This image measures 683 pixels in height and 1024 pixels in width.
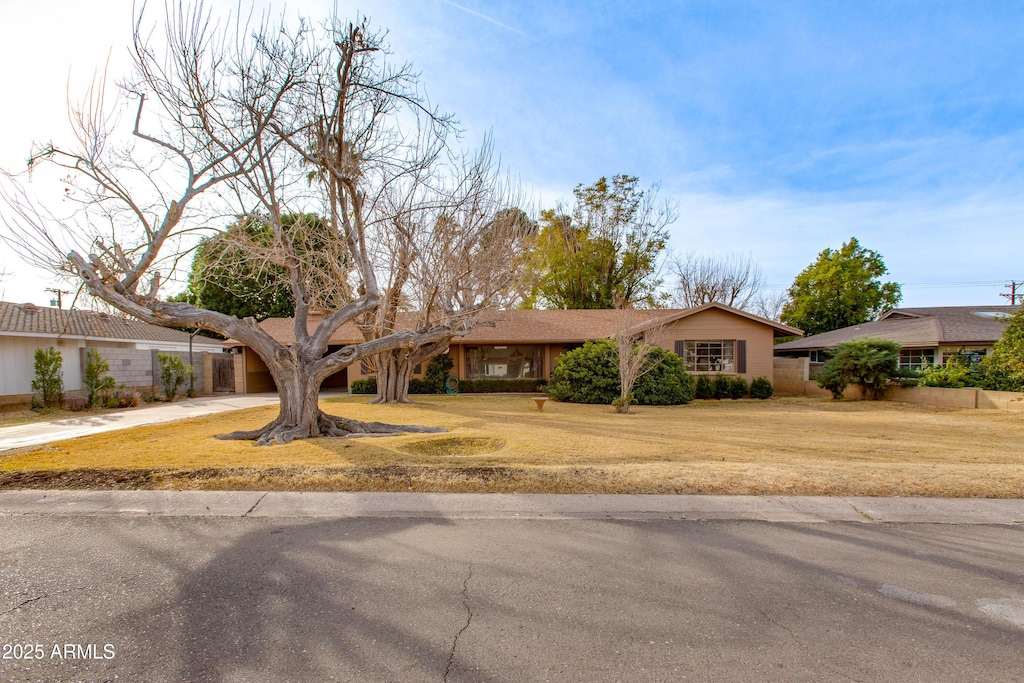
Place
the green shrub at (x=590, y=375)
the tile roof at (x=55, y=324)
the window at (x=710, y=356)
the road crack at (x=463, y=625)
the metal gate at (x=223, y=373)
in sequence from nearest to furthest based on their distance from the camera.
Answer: the road crack at (x=463, y=625)
the tile roof at (x=55, y=324)
the green shrub at (x=590, y=375)
the window at (x=710, y=356)
the metal gate at (x=223, y=373)

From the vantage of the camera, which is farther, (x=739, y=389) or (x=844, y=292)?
(x=844, y=292)

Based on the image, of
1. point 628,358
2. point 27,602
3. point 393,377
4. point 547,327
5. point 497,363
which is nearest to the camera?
point 27,602

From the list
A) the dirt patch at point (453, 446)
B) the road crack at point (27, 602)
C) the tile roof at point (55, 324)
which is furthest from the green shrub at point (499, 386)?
the road crack at point (27, 602)

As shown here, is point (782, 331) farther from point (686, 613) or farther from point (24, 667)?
point (24, 667)

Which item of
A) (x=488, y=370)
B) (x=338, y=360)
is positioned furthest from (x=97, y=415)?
(x=488, y=370)

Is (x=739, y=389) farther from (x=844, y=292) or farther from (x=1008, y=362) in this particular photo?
(x=844, y=292)

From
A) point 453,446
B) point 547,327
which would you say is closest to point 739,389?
point 547,327

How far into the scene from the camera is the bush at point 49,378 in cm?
1582

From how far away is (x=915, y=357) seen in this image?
23109mm

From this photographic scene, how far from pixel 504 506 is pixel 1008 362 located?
16771 mm

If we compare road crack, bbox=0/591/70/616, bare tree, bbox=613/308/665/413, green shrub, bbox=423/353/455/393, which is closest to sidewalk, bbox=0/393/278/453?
green shrub, bbox=423/353/455/393

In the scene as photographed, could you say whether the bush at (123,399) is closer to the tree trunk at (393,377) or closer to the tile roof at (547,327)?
the tile roof at (547,327)

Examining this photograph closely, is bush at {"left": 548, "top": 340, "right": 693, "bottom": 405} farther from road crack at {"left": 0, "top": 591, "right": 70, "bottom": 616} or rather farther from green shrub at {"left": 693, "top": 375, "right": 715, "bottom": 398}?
road crack at {"left": 0, "top": 591, "right": 70, "bottom": 616}

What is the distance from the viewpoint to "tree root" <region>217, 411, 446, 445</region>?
9.85 m
